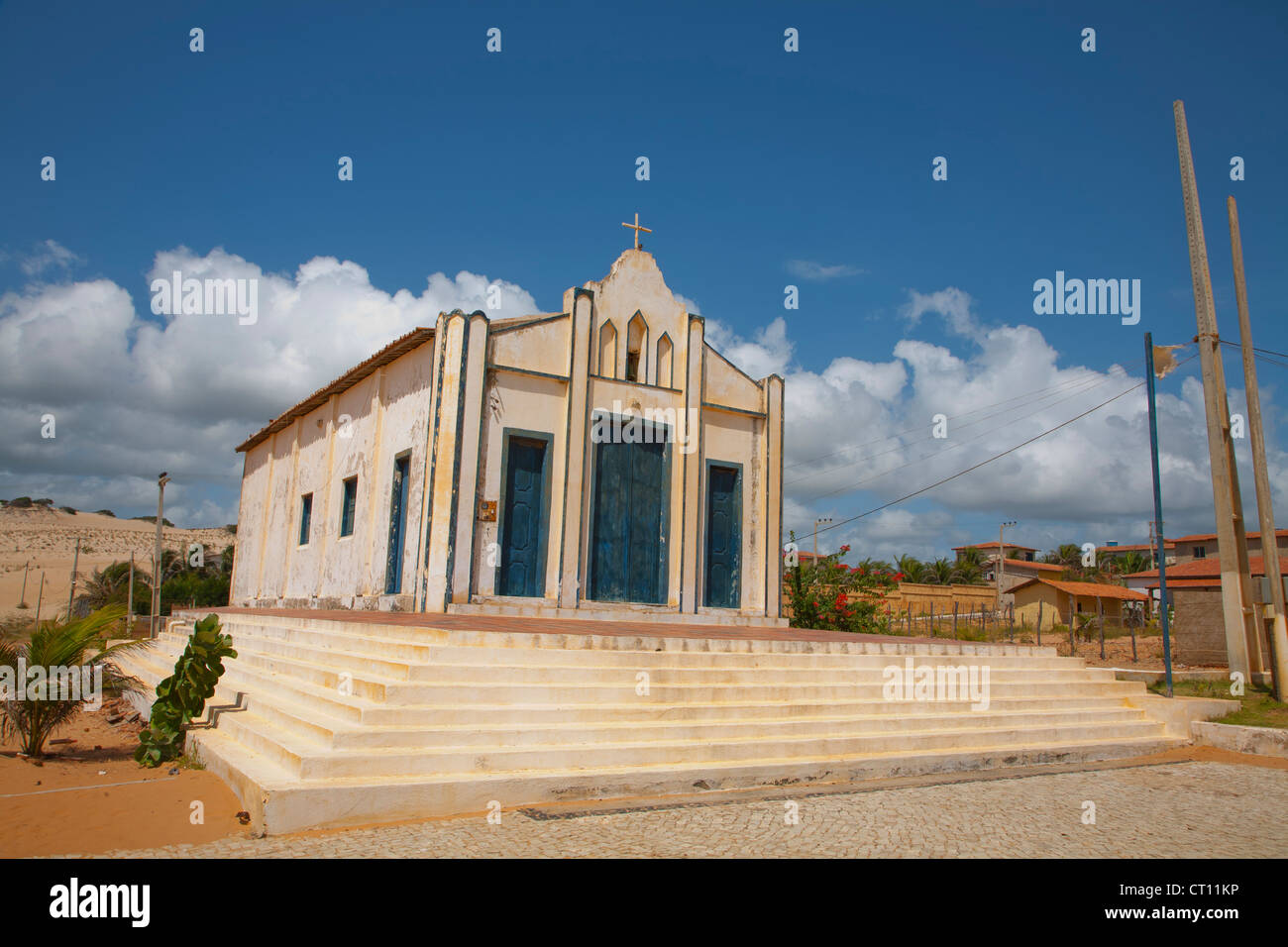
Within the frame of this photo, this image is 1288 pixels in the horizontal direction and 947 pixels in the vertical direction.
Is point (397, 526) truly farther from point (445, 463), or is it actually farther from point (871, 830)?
point (871, 830)

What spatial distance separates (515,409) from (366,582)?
4.08 meters

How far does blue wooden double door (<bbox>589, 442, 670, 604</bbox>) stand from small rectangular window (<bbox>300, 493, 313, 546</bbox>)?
315 inches

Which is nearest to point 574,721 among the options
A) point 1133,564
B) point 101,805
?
point 101,805

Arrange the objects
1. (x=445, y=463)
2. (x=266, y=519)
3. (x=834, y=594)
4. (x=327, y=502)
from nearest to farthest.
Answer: (x=445, y=463), (x=327, y=502), (x=834, y=594), (x=266, y=519)

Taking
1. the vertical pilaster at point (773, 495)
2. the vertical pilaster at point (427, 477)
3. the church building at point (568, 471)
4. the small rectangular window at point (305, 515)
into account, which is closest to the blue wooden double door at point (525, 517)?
the church building at point (568, 471)

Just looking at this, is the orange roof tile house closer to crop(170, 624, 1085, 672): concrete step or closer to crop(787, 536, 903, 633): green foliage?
crop(787, 536, 903, 633): green foliage

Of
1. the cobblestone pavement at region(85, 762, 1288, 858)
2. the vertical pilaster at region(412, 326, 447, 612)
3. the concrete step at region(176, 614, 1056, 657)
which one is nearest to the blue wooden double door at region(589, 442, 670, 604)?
the vertical pilaster at region(412, 326, 447, 612)

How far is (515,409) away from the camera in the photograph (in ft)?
41.3

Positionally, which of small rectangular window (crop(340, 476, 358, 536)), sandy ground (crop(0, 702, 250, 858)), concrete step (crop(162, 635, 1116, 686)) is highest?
small rectangular window (crop(340, 476, 358, 536))

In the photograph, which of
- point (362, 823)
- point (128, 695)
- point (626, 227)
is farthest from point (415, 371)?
point (362, 823)

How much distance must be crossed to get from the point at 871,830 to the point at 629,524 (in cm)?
800

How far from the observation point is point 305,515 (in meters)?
18.3

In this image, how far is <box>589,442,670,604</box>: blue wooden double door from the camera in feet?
42.3
